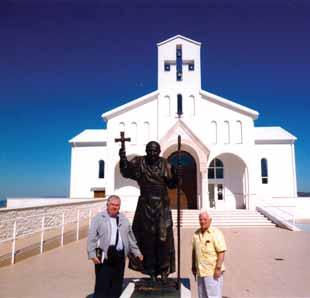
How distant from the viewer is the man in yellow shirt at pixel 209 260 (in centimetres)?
390

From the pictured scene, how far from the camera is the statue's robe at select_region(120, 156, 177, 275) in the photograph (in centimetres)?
Answer: 462

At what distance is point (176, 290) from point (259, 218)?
1415cm

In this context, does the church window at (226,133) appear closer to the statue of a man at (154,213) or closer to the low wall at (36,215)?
the low wall at (36,215)

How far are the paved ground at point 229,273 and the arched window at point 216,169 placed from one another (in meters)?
10.5

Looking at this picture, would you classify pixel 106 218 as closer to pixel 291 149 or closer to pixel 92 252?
pixel 92 252

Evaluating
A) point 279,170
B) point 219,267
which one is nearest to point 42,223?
point 219,267

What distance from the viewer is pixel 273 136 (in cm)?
2472

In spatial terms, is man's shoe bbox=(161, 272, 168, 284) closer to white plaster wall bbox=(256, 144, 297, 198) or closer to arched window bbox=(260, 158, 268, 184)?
white plaster wall bbox=(256, 144, 297, 198)

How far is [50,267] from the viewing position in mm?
7469

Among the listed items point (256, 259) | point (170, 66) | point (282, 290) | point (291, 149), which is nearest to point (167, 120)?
point (170, 66)

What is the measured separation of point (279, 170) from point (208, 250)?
21.6m

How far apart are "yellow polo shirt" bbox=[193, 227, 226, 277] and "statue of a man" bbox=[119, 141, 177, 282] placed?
72 centimetres

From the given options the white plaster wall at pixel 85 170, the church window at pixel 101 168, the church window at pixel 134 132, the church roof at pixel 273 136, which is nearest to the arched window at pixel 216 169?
the church roof at pixel 273 136

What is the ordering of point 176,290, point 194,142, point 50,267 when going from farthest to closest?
point 194,142 < point 50,267 < point 176,290
